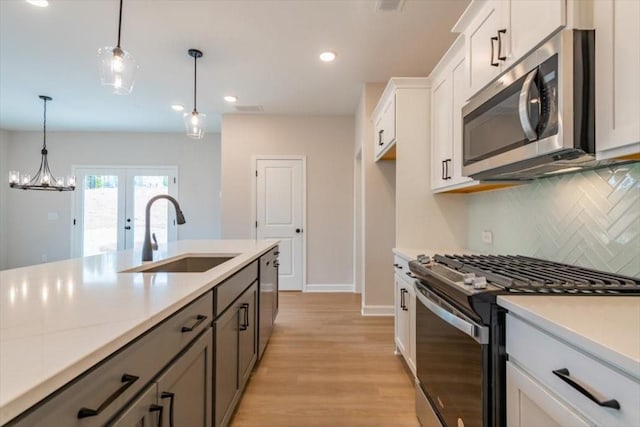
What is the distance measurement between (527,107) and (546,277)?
0.64m

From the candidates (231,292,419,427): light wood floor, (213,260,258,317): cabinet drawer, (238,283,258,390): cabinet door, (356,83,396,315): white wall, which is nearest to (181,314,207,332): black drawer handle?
(213,260,258,317): cabinet drawer

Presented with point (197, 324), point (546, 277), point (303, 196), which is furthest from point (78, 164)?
point (546, 277)

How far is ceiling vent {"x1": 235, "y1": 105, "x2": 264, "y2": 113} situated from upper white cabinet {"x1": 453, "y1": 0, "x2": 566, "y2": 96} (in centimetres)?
346

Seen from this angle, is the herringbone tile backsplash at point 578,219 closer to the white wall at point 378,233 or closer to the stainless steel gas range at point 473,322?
the stainless steel gas range at point 473,322

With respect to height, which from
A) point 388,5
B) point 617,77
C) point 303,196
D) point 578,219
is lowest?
point 578,219

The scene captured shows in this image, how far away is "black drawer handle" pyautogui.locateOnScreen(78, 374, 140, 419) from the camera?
0.63m

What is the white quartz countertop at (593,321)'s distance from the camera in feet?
2.11

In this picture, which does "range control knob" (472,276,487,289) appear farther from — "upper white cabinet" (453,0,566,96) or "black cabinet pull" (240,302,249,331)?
"black cabinet pull" (240,302,249,331)

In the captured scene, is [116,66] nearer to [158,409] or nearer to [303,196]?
[158,409]

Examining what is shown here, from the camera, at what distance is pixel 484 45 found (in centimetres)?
167

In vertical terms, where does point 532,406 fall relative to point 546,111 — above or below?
below

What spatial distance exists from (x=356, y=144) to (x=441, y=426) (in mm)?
4145

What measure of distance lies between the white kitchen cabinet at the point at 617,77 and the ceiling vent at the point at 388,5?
167cm

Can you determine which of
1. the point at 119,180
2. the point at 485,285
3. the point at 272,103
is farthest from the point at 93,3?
the point at 119,180
